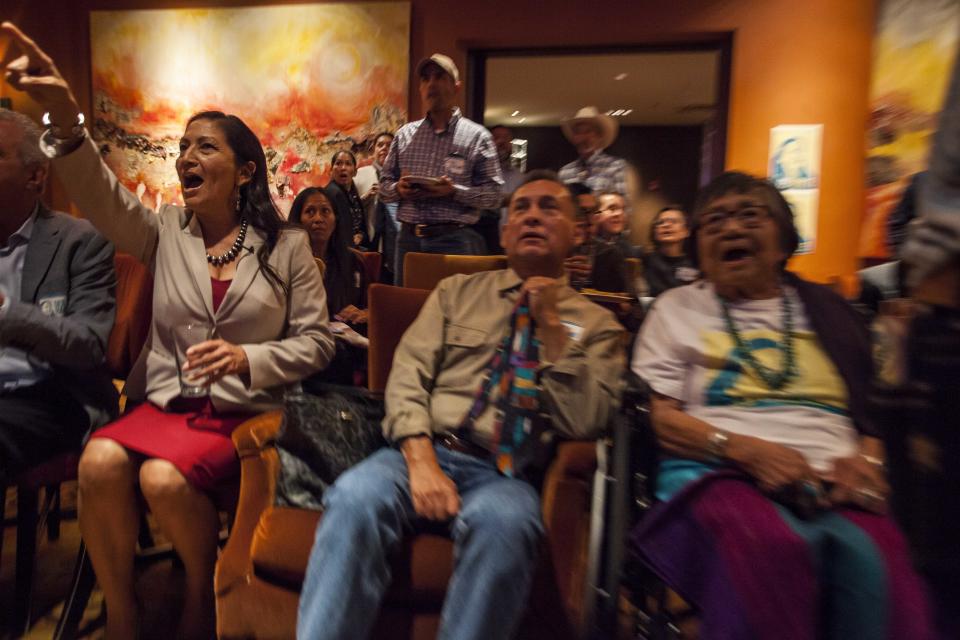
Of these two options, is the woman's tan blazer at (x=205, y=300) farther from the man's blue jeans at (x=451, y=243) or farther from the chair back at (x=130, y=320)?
the man's blue jeans at (x=451, y=243)

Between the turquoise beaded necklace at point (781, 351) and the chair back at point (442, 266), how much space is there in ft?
3.07

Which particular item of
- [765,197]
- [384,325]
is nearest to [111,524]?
[384,325]

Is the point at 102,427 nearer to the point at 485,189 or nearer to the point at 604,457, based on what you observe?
the point at 604,457

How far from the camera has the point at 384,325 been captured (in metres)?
1.95

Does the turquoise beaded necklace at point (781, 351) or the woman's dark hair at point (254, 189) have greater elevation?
A: the woman's dark hair at point (254, 189)

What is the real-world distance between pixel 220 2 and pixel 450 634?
521 cm

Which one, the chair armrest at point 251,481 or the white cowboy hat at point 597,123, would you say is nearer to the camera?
the chair armrest at point 251,481

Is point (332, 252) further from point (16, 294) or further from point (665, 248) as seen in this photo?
point (665, 248)

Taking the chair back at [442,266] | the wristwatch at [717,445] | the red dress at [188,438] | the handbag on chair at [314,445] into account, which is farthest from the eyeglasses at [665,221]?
the red dress at [188,438]

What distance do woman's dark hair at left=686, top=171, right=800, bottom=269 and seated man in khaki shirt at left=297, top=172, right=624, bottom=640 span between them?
1.25 feet

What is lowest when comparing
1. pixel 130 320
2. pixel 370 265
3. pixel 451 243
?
pixel 130 320

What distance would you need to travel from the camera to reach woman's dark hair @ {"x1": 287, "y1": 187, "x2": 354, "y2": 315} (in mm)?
3006

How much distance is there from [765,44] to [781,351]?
3.60m

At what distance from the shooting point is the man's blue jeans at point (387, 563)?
1.26 m
